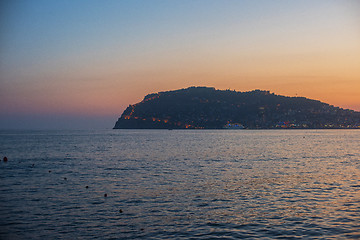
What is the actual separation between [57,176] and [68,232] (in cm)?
2207

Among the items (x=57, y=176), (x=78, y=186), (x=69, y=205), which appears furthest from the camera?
(x=57, y=176)

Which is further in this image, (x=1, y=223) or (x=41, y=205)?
(x=41, y=205)

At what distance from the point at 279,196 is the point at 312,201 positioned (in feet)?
8.49

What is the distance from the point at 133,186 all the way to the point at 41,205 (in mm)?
8956

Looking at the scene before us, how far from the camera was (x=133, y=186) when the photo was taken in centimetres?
2941

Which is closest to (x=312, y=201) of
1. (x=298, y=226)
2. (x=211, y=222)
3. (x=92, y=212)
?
(x=298, y=226)

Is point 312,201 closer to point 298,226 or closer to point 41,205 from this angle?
point 298,226

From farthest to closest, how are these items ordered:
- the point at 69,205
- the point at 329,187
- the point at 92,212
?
1. the point at 329,187
2. the point at 69,205
3. the point at 92,212

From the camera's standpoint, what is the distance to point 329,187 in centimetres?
2777

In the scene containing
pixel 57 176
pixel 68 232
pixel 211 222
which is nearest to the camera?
pixel 68 232

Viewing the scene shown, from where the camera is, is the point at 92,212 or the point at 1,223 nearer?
the point at 1,223

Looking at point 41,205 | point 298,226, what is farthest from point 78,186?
point 298,226

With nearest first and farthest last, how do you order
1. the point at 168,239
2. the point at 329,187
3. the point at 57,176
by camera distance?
1. the point at 168,239
2. the point at 329,187
3. the point at 57,176

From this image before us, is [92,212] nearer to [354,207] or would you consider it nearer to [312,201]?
[312,201]
